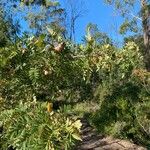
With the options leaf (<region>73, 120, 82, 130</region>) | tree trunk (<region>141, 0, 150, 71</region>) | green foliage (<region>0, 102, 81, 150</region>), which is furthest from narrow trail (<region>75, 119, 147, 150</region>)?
tree trunk (<region>141, 0, 150, 71</region>)

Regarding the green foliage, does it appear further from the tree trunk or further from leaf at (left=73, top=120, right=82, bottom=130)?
the tree trunk

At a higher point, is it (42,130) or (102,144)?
(102,144)

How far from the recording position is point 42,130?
135 inches

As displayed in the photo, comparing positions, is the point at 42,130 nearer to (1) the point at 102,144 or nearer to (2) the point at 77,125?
(2) the point at 77,125

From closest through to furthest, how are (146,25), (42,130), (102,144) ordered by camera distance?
(42,130) → (102,144) → (146,25)

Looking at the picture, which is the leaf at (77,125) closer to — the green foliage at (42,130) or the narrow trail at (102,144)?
the green foliage at (42,130)

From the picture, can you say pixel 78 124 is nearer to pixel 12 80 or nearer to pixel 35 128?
pixel 35 128

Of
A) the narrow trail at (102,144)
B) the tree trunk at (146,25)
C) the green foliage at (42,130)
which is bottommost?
the green foliage at (42,130)

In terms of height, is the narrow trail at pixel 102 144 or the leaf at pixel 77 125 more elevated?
the narrow trail at pixel 102 144

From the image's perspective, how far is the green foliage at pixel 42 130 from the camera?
342 centimetres

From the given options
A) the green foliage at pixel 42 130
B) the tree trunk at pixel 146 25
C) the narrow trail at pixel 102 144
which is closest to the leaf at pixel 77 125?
the green foliage at pixel 42 130

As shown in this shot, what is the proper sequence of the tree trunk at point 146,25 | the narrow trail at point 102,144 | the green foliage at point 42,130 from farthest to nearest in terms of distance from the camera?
the tree trunk at point 146,25 → the narrow trail at point 102,144 → the green foliage at point 42,130

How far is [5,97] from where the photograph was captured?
4.75 meters

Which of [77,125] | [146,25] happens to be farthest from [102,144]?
[146,25]
